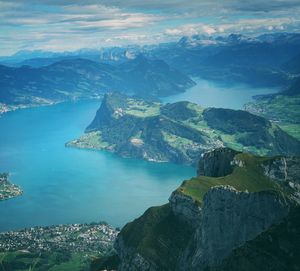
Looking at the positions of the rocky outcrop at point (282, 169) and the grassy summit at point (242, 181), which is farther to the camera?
the rocky outcrop at point (282, 169)

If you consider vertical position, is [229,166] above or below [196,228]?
above

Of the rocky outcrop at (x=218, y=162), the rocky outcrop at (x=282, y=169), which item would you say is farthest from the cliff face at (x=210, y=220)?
the rocky outcrop at (x=218, y=162)

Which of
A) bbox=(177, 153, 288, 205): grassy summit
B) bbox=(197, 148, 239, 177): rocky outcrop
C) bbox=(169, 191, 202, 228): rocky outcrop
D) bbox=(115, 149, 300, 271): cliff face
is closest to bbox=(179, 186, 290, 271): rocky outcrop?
bbox=(115, 149, 300, 271): cliff face

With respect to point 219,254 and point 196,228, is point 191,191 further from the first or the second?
point 219,254

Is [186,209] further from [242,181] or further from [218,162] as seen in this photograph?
[218,162]

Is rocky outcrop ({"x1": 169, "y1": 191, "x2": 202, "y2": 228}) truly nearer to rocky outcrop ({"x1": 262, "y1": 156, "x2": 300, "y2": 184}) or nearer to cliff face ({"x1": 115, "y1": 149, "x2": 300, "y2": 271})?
cliff face ({"x1": 115, "y1": 149, "x2": 300, "y2": 271})

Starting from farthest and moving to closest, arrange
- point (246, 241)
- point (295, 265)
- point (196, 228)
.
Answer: point (196, 228)
point (246, 241)
point (295, 265)

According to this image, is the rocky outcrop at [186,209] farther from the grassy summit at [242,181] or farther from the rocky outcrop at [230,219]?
the rocky outcrop at [230,219]

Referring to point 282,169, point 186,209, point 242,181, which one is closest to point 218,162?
point 282,169

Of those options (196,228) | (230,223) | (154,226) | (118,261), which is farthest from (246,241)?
(118,261)
